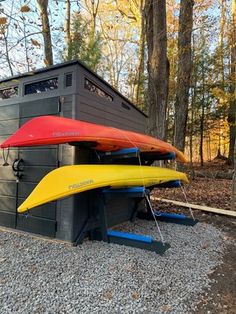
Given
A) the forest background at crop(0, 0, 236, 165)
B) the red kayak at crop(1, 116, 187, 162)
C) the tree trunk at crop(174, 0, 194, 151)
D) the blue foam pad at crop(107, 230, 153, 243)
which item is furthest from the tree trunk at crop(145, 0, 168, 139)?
the blue foam pad at crop(107, 230, 153, 243)

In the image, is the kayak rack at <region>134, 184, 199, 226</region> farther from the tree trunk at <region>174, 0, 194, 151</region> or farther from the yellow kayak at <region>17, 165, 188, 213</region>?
the tree trunk at <region>174, 0, 194, 151</region>

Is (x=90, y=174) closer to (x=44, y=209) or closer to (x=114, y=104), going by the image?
(x=44, y=209)

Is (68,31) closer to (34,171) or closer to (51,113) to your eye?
(51,113)

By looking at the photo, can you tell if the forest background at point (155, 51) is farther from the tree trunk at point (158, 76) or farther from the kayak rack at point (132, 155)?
the kayak rack at point (132, 155)

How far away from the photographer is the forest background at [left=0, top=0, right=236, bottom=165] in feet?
26.4

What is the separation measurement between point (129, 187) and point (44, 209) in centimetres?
143

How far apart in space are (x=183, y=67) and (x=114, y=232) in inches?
323

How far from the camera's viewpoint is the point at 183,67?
10469 mm

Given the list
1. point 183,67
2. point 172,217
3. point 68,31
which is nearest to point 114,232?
point 172,217

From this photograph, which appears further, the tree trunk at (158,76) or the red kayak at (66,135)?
the tree trunk at (158,76)

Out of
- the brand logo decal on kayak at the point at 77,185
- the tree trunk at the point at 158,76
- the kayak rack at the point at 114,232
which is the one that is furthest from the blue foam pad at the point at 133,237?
the tree trunk at the point at 158,76

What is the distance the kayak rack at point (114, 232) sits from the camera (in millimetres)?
3674

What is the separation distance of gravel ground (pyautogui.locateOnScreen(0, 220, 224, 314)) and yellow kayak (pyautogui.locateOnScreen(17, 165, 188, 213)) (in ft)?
2.54

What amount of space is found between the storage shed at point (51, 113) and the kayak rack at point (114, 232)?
0.16 metres
